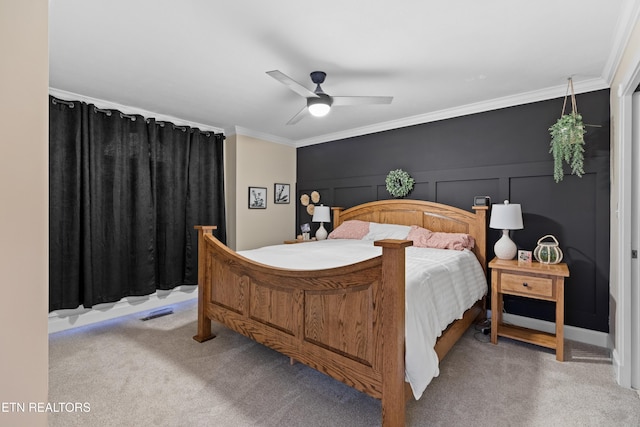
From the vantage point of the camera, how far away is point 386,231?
12.6 feet

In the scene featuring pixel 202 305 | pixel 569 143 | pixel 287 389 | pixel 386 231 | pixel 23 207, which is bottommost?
pixel 287 389

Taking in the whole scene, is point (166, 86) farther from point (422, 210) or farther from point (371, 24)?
point (422, 210)

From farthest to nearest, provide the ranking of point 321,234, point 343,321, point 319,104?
point 321,234 → point 319,104 → point 343,321

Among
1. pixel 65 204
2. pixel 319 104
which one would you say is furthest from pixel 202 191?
pixel 319 104

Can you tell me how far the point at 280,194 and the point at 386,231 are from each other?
6.69 ft

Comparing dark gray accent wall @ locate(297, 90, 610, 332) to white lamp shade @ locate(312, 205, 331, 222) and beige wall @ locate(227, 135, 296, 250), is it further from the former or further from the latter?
beige wall @ locate(227, 135, 296, 250)

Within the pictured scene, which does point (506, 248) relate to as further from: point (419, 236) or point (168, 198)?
point (168, 198)

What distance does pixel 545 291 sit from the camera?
2.59m

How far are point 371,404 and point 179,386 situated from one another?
1326 millimetres

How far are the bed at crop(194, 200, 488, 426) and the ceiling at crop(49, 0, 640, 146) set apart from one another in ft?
4.77

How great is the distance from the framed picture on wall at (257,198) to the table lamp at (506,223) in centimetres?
319

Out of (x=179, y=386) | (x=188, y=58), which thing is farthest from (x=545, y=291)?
(x=188, y=58)

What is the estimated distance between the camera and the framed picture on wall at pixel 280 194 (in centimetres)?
502

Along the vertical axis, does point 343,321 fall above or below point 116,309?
above
